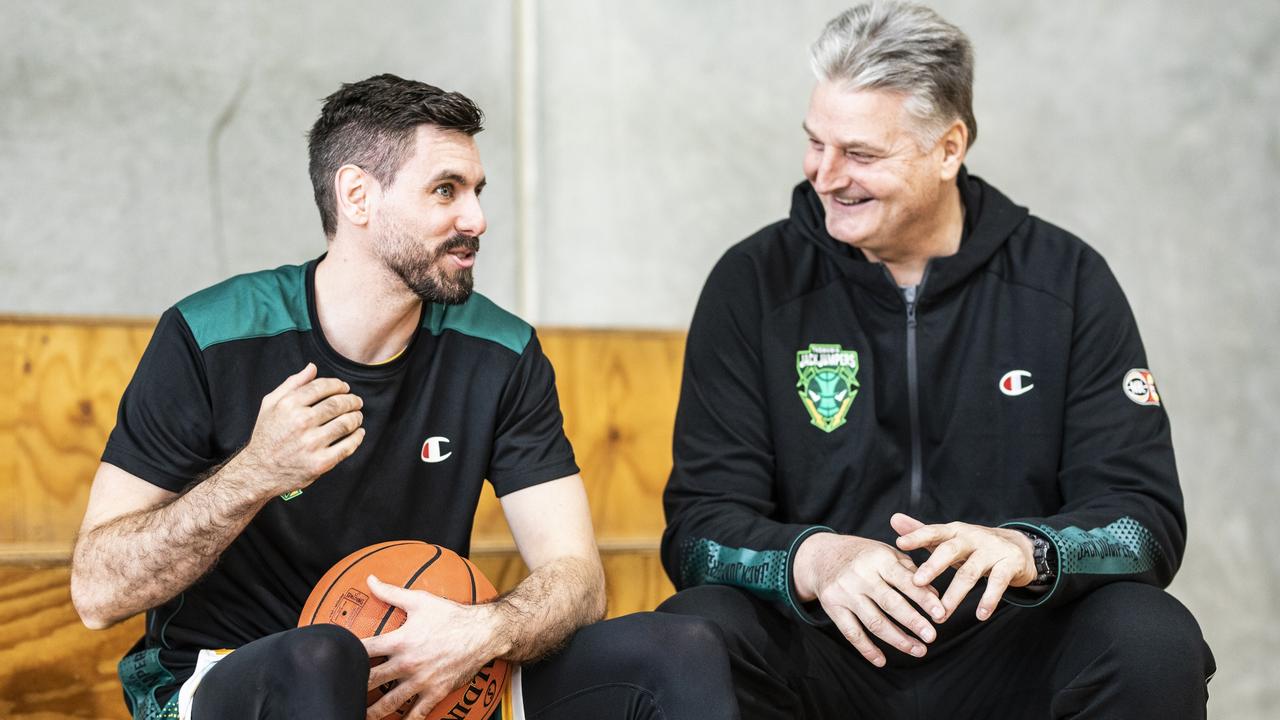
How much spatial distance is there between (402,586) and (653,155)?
218 cm

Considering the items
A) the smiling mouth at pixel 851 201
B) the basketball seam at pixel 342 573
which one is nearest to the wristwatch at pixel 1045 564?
the smiling mouth at pixel 851 201

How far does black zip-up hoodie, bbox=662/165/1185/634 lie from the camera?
82.8 inches

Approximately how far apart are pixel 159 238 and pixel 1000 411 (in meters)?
2.18

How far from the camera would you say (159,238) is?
3.24 metres

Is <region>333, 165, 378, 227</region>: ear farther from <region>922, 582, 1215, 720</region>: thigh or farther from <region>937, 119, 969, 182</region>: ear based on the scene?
<region>922, 582, 1215, 720</region>: thigh

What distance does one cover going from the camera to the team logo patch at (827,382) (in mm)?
2170

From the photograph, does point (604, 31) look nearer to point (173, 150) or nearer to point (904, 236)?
point (173, 150)

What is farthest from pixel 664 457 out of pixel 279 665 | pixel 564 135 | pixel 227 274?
pixel 279 665

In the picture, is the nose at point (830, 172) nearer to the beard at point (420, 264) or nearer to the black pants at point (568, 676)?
the beard at point (420, 264)

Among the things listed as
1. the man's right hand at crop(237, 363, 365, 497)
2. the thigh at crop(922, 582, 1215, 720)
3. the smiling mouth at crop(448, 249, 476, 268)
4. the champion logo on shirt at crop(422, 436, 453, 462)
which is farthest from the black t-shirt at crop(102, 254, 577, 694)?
the thigh at crop(922, 582, 1215, 720)

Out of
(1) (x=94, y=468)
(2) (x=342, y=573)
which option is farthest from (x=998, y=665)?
(1) (x=94, y=468)

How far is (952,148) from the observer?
2252mm

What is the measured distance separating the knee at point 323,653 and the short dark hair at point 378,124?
2.52 ft

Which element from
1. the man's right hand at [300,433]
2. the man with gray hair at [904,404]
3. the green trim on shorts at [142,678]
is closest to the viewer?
the man's right hand at [300,433]
